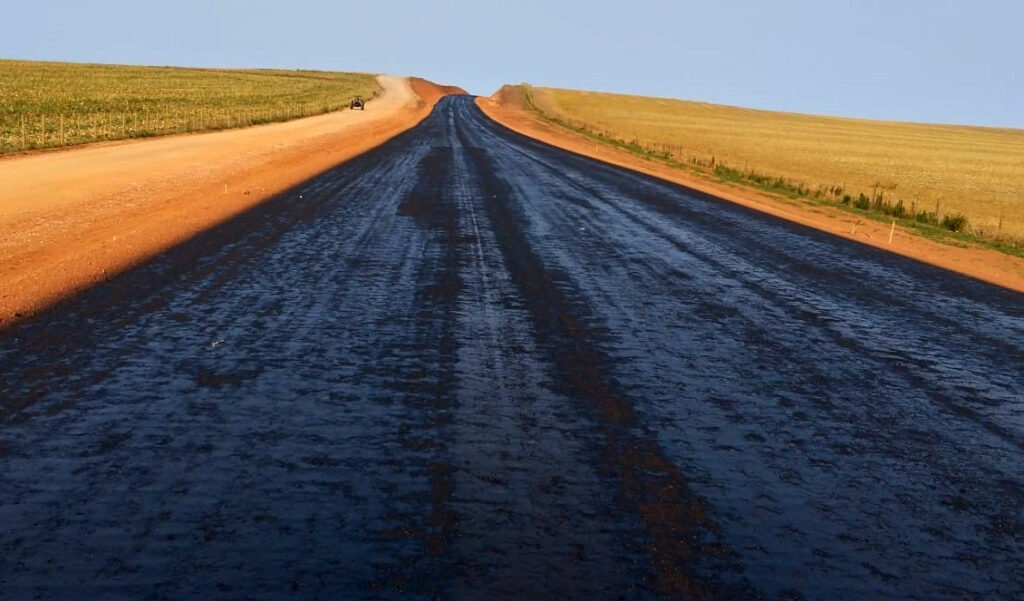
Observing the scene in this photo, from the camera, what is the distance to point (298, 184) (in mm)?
21203

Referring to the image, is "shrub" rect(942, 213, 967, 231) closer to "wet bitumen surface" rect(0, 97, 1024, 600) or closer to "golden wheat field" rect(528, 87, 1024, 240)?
"golden wheat field" rect(528, 87, 1024, 240)

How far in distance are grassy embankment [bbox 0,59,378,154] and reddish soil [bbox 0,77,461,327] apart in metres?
3.24

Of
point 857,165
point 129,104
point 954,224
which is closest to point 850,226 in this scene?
point 954,224

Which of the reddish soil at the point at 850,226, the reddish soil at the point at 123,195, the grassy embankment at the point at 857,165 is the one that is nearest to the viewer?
the reddish soil at the point at 123,195

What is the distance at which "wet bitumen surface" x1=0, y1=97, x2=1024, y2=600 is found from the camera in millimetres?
4445

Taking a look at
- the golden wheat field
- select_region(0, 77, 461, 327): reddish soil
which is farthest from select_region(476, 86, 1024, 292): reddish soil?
select_region(0, 77, 461, 327): reddish soil

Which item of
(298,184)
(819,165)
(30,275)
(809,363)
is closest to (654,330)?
(809,363)

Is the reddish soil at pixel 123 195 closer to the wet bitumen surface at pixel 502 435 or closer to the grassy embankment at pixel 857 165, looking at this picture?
the wet bitumen surface at pixel 502 435

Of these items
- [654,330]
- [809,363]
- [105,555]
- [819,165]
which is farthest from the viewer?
[819,165]

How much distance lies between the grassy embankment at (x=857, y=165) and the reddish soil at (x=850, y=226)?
966mm

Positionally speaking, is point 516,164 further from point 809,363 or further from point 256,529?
point 256,529

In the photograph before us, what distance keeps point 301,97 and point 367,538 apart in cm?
7883

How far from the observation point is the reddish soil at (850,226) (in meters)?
15.7

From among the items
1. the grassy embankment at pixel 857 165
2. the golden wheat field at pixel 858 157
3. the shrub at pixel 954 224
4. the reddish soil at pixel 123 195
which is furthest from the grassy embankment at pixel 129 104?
the shrub at pixel 954 224
